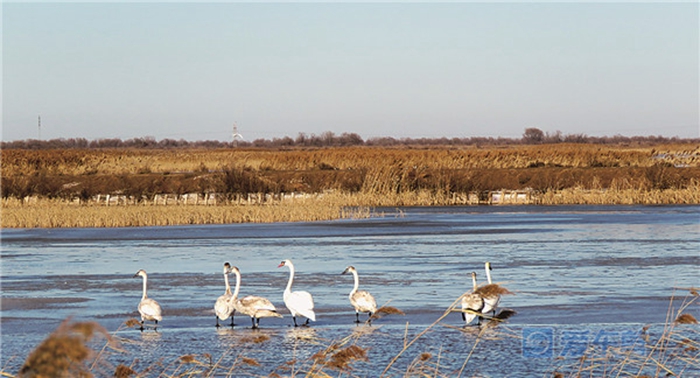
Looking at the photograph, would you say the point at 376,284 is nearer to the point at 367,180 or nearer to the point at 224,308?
the point at 224,308

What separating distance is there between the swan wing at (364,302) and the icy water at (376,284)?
0.24m

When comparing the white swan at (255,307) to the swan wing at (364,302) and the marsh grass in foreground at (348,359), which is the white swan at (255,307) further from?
the swan wing at (364,302)

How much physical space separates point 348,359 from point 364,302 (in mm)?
6844

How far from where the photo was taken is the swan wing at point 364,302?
12.2 m

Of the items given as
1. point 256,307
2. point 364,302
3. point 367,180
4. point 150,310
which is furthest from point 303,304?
point 367,180

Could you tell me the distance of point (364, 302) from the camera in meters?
12.2

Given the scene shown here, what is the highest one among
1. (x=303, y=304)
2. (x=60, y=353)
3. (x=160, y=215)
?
(x=60, y=353)

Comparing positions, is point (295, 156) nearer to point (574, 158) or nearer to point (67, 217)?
point (574, 158)

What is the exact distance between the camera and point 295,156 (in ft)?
222

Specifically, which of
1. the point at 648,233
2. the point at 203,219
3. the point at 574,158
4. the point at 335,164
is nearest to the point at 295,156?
the point at 335,164

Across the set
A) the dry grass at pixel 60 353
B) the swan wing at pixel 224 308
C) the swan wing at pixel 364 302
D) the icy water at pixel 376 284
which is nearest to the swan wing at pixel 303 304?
the icy water at pixel 376 284

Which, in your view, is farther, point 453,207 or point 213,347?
point 453,207

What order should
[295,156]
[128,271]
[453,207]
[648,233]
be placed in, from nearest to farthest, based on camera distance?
[128,271] < [648,233] < [453,207] < [295,156]

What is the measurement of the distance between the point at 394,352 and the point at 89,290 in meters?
7.32
